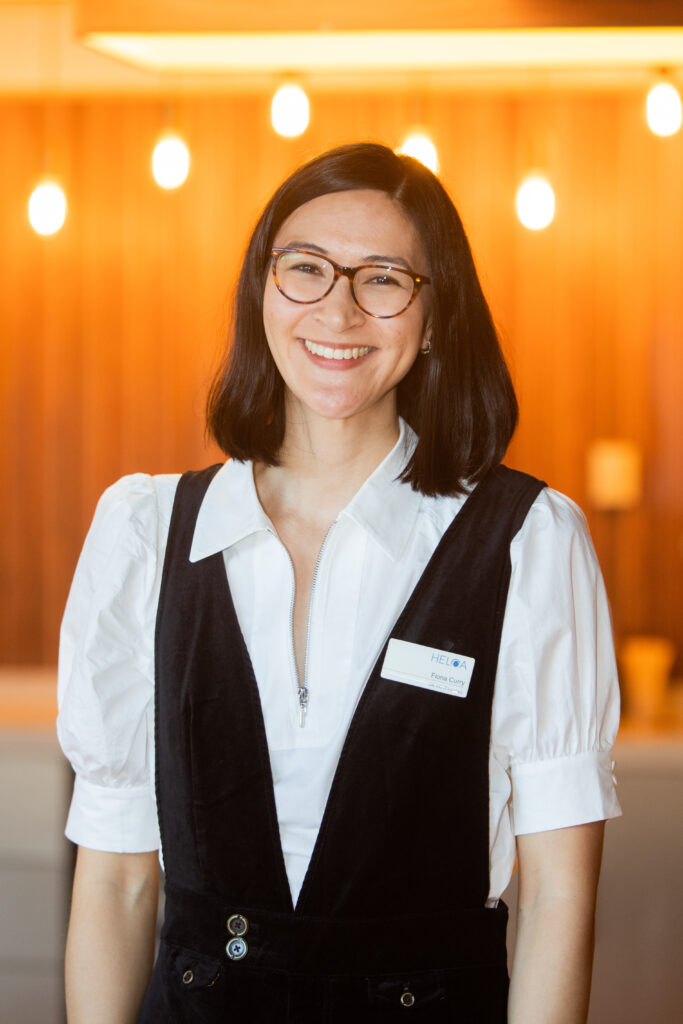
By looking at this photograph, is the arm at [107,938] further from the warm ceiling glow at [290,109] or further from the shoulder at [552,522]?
the warm ceiling glow at [290,109]

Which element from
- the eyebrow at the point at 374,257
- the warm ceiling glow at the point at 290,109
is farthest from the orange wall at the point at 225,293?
the eyebrow at the point at 374,257

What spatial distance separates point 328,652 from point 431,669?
129 mm

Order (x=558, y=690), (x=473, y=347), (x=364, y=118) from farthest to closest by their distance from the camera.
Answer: (x=364, y=118)
(x=473, y=347)
(x=558, y=690)

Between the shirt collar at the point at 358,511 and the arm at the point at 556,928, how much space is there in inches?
14.8

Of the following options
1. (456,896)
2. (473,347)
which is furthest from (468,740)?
(473,347)

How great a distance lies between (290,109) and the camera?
325 cm

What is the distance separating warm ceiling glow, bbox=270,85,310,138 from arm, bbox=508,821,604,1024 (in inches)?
101

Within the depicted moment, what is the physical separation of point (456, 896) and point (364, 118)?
439cm

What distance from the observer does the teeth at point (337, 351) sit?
127 centimetres

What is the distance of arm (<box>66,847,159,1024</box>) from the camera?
1.27m

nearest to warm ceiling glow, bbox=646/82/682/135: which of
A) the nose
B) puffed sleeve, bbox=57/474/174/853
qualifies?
the nose

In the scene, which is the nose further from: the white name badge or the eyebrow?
the white name badge

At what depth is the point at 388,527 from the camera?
1.29 m

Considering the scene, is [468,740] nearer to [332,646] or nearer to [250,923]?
[332,646]
